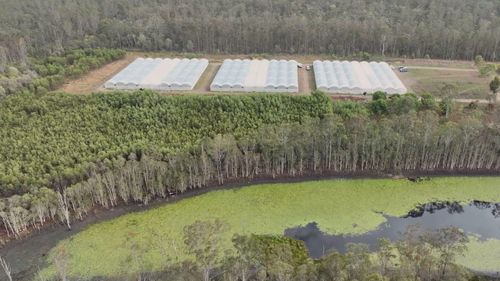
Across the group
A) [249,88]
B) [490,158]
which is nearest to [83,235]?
[249,88]

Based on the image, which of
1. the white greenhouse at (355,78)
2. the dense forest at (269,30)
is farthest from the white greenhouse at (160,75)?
the white greenhouse at (355,78)

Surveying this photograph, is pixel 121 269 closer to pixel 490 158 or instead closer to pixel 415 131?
pixel 415 131

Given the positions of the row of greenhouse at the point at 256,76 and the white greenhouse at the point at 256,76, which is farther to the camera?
the white greenhouse at the point at 256,76

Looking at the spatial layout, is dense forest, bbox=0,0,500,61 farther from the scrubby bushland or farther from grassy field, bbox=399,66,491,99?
grassy field, bbox=399,66,491,99

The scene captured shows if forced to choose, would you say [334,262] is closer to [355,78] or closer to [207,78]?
[355,78]

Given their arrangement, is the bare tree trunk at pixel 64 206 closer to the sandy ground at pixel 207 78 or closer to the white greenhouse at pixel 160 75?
the white greenhouse at pixel 160 75

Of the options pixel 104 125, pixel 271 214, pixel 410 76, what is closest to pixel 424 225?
pixel 271 214
